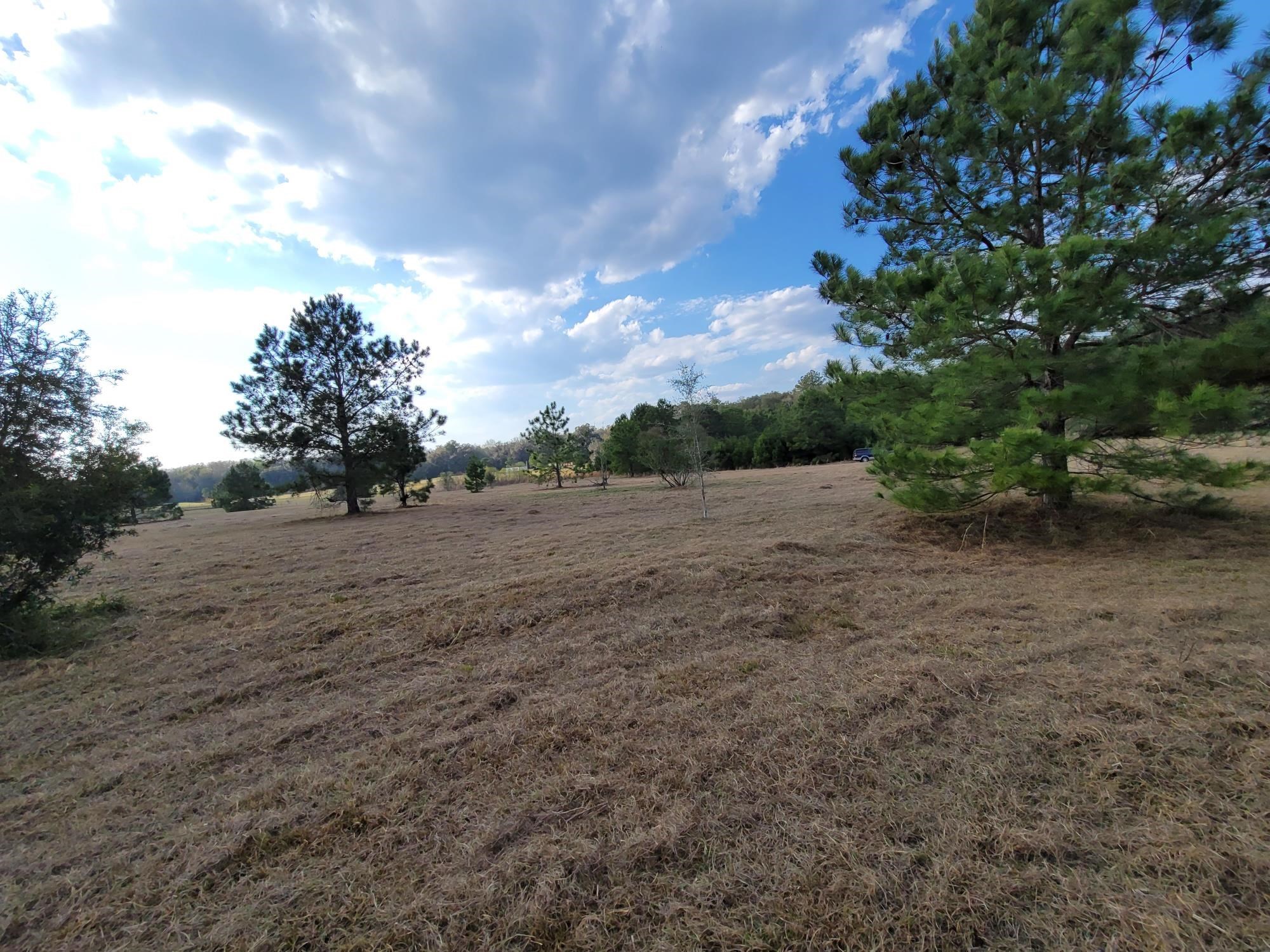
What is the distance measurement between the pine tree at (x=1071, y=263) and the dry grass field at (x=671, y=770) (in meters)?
1.39

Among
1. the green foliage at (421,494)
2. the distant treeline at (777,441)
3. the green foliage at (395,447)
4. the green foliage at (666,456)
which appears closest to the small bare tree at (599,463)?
the distant treeline at (777,441)

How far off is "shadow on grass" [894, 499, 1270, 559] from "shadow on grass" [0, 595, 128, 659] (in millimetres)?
9176

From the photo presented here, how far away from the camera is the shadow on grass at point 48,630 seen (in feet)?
13.1

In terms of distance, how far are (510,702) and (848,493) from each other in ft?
36.8

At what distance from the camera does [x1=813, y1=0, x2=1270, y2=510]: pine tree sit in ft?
15.1

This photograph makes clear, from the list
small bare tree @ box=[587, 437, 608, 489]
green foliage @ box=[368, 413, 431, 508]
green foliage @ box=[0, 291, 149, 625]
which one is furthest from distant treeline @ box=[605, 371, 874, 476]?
green foliage @ box=[0, 291, 149, 625]

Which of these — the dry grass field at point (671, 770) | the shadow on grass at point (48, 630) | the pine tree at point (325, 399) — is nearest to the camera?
the dry grass field at point (671, 770)

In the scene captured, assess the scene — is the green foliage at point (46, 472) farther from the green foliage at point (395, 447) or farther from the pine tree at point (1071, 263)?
the green foliage at point (395, 447)

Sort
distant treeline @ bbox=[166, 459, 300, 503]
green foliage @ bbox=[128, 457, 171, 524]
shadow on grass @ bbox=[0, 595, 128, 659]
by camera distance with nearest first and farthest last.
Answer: shadow on grass @ bbox=[0, 595, 128, 659] → green foliage @ bbox=[128, 457, 171, 524] → distant treeline @ bbox=[166, 459, 300, 503]

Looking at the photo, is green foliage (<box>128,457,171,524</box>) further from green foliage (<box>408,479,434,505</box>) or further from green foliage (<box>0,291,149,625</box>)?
green foliage (<box>408,479,434,505</box>)

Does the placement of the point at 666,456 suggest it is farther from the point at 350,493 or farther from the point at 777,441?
→ the point at 777,441

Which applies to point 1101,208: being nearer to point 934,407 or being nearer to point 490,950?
point 934,407

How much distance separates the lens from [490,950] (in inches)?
52.4

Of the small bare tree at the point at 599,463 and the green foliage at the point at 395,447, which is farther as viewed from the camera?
the small bare tree at the point at 599,463
